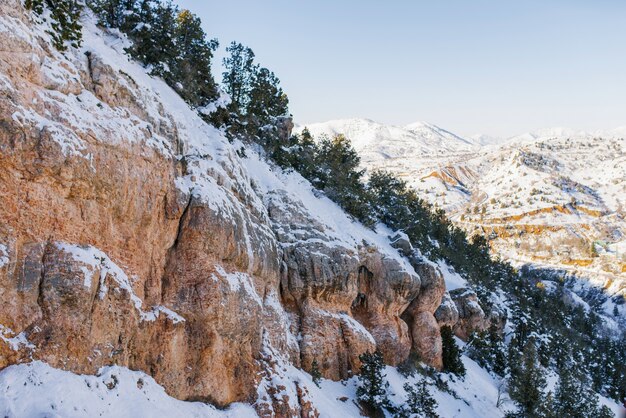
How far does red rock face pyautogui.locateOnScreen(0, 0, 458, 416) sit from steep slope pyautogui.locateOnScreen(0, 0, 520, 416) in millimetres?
67

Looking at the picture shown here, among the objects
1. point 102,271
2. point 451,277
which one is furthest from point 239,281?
point 451,277

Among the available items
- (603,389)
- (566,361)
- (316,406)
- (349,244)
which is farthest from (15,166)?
(603,389)

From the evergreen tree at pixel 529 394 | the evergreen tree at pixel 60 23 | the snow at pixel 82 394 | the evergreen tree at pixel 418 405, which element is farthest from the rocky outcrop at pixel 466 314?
the evergreen tree at pixel 60 23

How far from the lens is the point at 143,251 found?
22594 mm

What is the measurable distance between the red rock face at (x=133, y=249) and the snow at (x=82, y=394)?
21.3 inches

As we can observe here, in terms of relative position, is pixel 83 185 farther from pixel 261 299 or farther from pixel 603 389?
pixel 603 389

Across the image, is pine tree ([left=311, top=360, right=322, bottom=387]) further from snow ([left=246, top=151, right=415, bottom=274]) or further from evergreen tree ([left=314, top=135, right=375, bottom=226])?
evergreen tree ([left=314, top=135, right=375, bottom=226])

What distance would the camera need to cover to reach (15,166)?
16953 millimetres

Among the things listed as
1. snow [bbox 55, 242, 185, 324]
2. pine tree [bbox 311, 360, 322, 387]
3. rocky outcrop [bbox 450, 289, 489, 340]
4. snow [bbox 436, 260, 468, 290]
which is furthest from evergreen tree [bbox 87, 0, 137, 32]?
rocky outcrop [bbox 450, 289, 489, 340]

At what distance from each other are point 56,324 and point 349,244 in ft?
86.7

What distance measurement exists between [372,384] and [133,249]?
21.7 meters

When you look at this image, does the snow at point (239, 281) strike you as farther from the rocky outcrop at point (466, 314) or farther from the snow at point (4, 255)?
the rocky outcrop at point (466, 314)

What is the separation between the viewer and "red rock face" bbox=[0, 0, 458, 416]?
56.7ft

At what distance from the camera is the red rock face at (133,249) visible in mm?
17297
